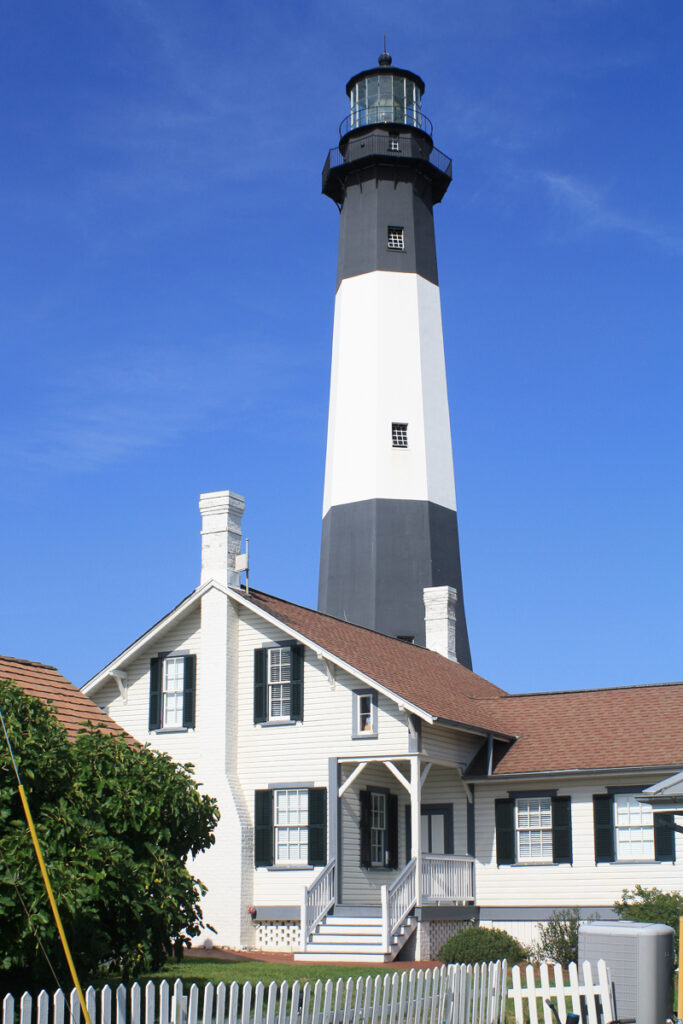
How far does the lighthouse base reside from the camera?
3312 centimetres

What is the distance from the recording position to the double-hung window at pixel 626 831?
21.9 meters

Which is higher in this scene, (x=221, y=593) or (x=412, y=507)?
(x=412, y=507)

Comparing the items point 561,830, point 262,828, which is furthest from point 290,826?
point 561,830

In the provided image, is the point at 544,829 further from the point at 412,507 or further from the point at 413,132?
the point at 413,132

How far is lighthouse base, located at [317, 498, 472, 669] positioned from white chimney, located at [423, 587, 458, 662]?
0.71 meters

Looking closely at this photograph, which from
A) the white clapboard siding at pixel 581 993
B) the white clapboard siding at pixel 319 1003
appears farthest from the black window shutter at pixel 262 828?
the white clapboard siding at pixel 581 993

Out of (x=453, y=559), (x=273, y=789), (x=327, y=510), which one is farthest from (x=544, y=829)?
(x=327, y=510)

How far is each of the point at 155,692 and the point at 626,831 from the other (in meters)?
10.0

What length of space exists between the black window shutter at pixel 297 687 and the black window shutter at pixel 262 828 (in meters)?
1.62

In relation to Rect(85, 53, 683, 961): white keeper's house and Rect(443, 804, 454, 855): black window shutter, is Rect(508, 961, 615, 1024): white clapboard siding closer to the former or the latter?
Rect(85, 53, 683, 961): white keeper's house

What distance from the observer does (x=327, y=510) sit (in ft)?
117

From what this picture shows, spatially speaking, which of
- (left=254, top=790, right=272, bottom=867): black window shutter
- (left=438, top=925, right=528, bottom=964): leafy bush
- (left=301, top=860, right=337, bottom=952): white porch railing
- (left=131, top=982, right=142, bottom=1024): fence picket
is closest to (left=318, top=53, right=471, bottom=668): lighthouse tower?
(left=254, top=790, right=272, bottom=867): black window shutter

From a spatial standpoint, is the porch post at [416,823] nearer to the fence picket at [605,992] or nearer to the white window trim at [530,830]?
the white window trim at [530,830]

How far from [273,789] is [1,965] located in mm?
14482
